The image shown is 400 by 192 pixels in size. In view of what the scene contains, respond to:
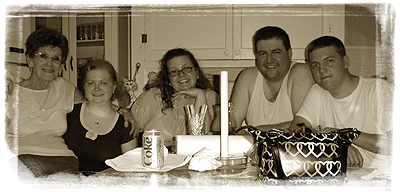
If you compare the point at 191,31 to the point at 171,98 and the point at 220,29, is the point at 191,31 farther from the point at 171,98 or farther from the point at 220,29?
the point at 171,98

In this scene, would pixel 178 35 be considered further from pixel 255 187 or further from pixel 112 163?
pixel 255 187

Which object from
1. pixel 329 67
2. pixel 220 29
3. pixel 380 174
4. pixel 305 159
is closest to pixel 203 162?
pixel 305 159

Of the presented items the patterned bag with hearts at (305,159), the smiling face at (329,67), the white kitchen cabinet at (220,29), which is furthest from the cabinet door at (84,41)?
the patterned bag with hearts at (305,159)

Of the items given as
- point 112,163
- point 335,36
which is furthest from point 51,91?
point 335,36

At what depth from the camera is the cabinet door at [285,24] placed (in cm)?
236

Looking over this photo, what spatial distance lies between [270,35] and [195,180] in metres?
1.84

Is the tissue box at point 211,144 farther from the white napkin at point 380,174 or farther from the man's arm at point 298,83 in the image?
the man's arm at point 298,83

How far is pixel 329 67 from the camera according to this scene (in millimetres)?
1734

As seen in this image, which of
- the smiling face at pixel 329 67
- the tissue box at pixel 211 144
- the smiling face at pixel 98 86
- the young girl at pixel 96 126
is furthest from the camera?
the smiling face at pixel 329 67

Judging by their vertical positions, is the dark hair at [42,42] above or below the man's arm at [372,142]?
above

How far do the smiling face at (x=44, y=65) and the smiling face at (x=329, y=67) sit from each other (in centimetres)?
134

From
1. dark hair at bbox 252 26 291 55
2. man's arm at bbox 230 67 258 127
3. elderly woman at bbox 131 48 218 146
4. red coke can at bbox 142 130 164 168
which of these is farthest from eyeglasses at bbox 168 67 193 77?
red coke can at bbox 142 130 164 168

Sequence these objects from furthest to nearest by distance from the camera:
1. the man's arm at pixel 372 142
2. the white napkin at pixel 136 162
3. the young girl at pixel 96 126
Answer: the young girl at pixel 96 126 → the man's arm at pixel 372 142 → the white napkin at pixel 136 162

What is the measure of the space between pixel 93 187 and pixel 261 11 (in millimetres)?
2037
